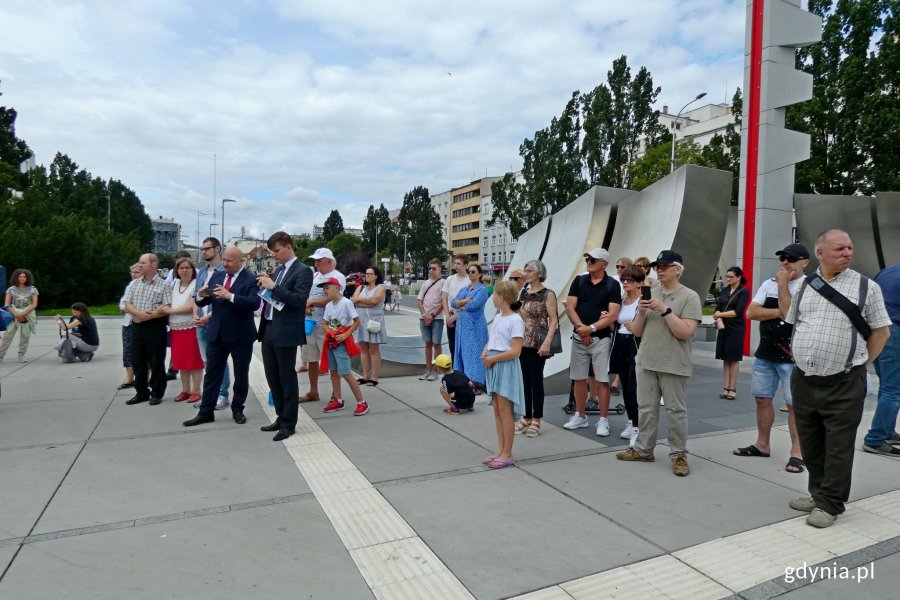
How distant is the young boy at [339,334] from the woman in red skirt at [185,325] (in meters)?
1.62

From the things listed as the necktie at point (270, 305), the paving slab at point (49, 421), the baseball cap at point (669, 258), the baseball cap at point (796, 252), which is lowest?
the paving slab at point (49, 421)

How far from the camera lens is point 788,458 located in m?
4.77


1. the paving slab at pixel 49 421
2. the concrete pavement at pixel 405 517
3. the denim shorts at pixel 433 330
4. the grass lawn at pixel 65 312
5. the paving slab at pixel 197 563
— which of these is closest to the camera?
the paving slab at pixel 197 563

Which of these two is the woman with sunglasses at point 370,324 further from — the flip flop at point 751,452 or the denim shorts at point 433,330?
the flip flop at point 751,452

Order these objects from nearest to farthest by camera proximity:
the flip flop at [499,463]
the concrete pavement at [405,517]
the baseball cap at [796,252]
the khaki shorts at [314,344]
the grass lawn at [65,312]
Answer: the concrete pavement at [405,517], the baseball cap at [796,252], the flip flop at [499,463], the khaki shorts at [314,344], the grass lawn at [65,312]

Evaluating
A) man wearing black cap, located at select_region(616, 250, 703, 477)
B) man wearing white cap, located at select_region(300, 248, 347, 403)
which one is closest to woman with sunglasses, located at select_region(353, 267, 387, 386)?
man wearing white cap, located at select_region(300, 248, 347, 403)

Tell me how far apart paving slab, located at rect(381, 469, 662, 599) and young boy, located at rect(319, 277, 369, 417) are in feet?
7.65

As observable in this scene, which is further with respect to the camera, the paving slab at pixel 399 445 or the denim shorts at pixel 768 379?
the denim shorts at pixel 768 379

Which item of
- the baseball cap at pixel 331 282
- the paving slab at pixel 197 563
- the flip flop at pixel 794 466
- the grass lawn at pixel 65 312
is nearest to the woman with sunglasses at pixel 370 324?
the baseball cap at pixel 331 282

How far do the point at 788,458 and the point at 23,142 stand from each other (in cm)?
4229

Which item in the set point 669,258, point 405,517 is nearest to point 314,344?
point 405,517

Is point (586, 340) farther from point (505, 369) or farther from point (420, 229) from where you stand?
point (420, 229)

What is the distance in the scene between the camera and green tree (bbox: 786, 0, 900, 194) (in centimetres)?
1836

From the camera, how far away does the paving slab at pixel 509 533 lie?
2852 mm
